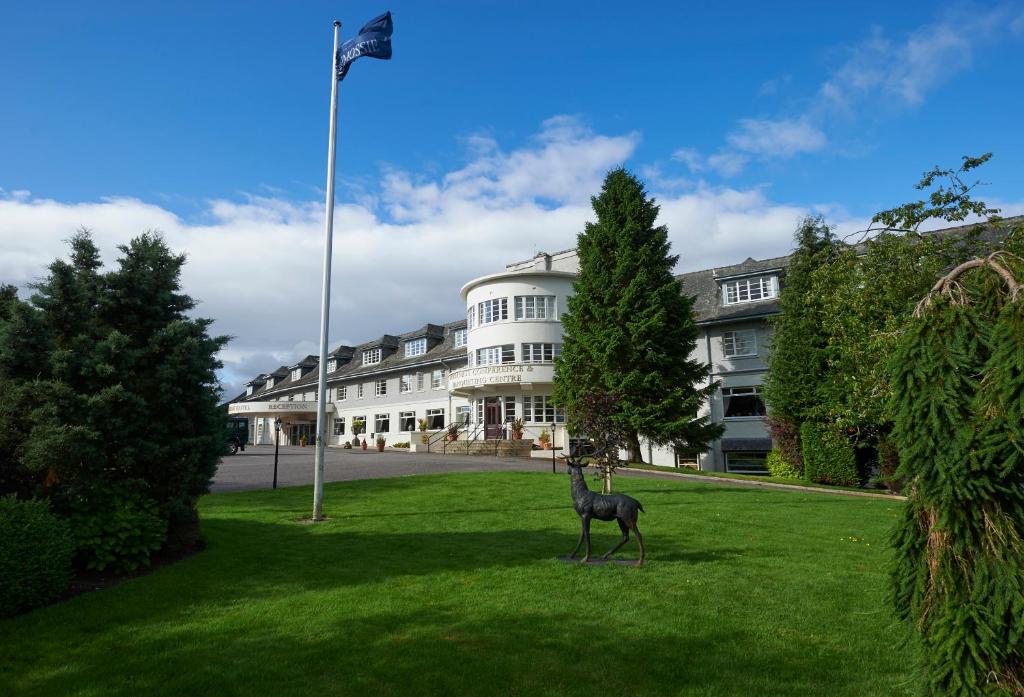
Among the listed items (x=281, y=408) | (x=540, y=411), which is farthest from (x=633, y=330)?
(x=281, y=408)

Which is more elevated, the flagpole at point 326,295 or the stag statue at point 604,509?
the flagpole at point 326,295

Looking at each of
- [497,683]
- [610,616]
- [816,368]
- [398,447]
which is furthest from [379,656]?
→ [398,447]

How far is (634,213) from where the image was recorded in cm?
2838

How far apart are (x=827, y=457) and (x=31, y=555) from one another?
82.3ft

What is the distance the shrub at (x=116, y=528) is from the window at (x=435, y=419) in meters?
38.1

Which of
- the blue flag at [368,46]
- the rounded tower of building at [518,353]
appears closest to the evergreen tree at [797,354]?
the rounded tower of building at [518,353]

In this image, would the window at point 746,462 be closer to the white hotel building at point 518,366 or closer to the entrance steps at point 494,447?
the white hotel building at point 518,366

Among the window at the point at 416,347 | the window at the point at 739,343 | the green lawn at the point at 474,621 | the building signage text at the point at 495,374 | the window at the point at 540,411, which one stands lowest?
the green lawn at the point at 474,621

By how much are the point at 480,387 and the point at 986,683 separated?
115 ft

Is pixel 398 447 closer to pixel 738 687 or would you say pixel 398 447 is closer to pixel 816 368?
pixel 816 368

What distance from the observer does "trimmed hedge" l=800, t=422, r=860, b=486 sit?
78.4 feet

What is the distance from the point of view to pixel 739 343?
111 ft

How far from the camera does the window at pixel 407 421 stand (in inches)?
1930

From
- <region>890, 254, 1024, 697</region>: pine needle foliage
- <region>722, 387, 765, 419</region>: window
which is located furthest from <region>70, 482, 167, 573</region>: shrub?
<region>722, 387, 765, 419</region>: window
